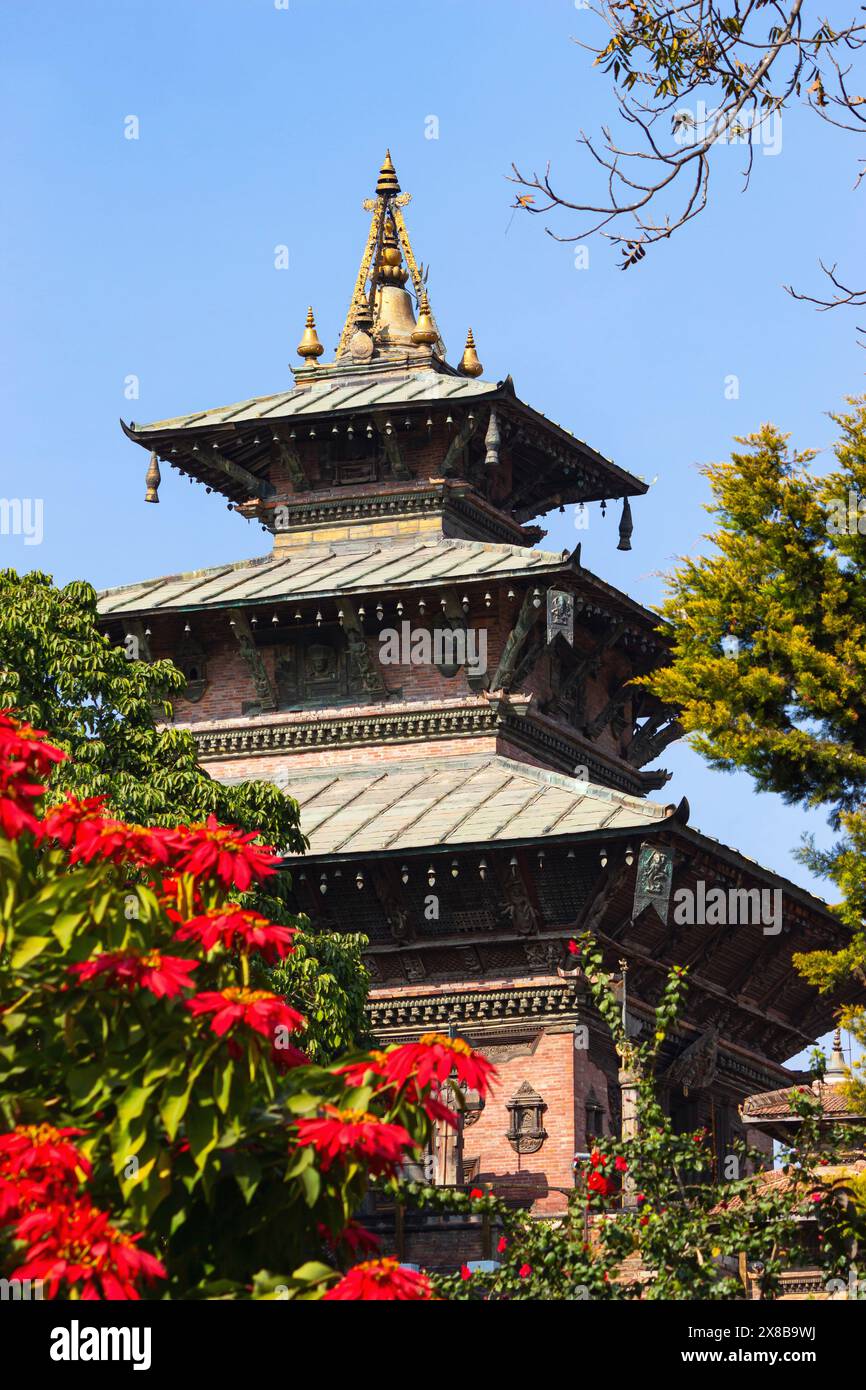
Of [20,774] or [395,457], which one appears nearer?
[20,774]

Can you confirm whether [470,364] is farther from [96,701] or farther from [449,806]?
[96,701]

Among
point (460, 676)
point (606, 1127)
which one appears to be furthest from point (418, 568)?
point (606, 1127)

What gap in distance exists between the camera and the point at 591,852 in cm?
3006

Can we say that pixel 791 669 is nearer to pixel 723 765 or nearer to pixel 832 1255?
pixel 723 765

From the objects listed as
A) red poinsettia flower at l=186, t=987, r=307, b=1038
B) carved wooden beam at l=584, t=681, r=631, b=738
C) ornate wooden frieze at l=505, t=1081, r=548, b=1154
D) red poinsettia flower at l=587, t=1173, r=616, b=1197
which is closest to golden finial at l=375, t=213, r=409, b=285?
carved wooden beam at l=584, t=681, r=631, b=738

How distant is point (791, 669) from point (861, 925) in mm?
2653

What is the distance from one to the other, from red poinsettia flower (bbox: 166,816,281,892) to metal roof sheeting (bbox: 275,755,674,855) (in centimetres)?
1819

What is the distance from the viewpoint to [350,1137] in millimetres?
9820

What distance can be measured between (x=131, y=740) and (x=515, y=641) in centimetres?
869

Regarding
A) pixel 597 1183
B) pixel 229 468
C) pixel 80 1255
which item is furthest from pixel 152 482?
pixel 80 1255

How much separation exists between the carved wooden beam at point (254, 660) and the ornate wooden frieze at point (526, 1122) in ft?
26.7

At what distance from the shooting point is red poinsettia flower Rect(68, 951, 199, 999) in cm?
1002
